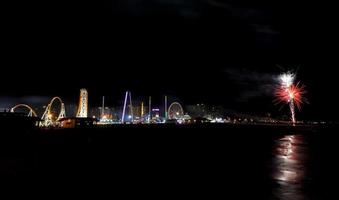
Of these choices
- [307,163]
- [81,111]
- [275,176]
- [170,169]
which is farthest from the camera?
[81,111]

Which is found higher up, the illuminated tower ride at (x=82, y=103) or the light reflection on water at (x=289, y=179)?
the illuminated tower ride at (x=82, y=103)

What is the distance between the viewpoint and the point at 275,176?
12906 millimetres

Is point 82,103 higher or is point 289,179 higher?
point 82,103

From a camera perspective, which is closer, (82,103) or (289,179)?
(289,179)

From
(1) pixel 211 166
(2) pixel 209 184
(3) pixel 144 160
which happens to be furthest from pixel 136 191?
(3) pixel 144 160

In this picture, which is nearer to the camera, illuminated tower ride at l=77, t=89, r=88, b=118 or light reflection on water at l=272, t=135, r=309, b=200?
light reflection on water at l=272, t=135, r=309, b=200

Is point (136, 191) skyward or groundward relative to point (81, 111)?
groundward

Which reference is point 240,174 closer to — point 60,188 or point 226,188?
point 226,188

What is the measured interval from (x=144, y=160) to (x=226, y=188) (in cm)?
815

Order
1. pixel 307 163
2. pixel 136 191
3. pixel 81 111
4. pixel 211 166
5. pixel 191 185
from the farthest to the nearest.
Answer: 1. pixel 81 111
2. pixel 307 163
3. pixel 211 166
4. pixel 191 185
5. pixel 136 191

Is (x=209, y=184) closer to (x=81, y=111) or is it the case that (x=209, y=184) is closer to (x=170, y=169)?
(x=170, y=169)

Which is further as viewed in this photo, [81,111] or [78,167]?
[81,111]

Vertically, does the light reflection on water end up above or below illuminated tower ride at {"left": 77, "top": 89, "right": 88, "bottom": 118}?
below

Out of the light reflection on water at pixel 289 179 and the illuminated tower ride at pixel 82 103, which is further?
the illuminated tower ride at pixel 82 103
